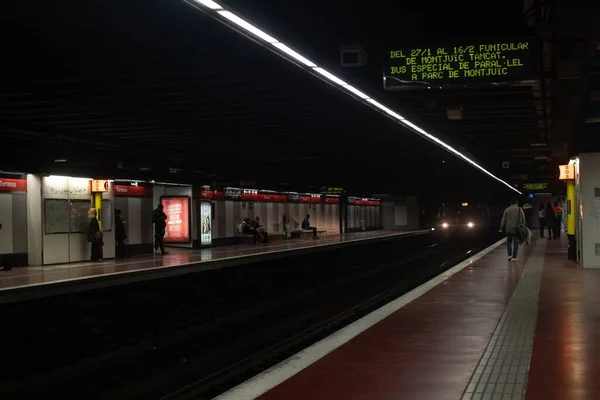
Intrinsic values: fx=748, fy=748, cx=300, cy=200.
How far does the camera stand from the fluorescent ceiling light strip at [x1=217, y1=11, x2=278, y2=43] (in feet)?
24.1

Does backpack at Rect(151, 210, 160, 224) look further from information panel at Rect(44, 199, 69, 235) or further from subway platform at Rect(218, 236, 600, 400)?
subway platform at Rect(218, 236, 600, 400)

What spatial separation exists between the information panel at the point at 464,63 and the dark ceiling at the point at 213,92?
1.90 ft

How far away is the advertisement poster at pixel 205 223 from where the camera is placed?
28783 millimetres

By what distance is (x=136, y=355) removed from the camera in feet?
40.0

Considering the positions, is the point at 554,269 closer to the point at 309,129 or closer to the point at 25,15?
the point at 309,129

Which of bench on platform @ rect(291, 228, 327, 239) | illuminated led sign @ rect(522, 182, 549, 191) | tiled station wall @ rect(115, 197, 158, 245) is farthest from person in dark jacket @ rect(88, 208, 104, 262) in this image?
illuminated led sign @ rect(522, 182, 549, 191)

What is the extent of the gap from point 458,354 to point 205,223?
73.6 ft

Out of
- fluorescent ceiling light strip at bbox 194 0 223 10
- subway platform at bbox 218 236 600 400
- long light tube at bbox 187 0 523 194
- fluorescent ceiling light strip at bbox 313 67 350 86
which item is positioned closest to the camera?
subway platform at bbox 218 236 600 400

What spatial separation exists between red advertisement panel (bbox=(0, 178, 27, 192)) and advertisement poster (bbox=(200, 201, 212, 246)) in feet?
31.1

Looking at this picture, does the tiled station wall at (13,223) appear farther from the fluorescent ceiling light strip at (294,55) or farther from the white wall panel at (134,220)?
the fluorescent ceiling light strip at (294,55)

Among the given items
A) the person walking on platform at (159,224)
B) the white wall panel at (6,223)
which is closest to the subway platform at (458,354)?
the white wall panel at (6,223)

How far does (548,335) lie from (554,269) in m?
9.09

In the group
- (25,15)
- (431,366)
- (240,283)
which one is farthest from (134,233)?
(431,366)

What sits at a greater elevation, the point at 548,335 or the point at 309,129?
the point at 309,129
